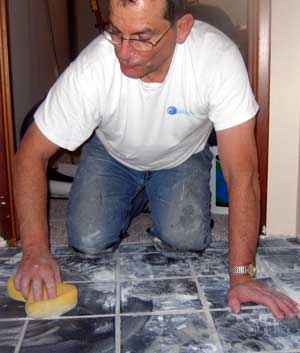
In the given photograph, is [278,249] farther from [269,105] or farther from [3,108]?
[3,108]

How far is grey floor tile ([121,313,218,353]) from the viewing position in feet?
3.23

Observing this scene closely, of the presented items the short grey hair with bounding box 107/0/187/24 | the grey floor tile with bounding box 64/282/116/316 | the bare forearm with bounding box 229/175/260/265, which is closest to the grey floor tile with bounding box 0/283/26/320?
the grey floor tile with bounding box 64/282/116/316

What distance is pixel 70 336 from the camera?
1.04 m

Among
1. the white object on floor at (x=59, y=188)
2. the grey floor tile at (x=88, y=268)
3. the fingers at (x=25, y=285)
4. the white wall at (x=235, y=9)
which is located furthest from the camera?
the white wall at (x=235, y=9)

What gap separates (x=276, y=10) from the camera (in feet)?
5.11

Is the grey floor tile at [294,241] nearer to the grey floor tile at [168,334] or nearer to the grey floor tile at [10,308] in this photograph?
the grey floor tile at [168,334]

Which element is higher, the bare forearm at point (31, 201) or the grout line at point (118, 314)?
the bare forearm at point (31, 201)

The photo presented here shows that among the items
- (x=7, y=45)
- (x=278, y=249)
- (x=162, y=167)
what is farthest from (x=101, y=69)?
(x=278, y=249)

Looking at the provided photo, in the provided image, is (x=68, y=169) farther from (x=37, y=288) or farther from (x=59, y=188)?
(x=37, y=288)

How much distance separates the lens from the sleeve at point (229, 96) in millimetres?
1178

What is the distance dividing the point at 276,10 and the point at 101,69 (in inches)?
27.6

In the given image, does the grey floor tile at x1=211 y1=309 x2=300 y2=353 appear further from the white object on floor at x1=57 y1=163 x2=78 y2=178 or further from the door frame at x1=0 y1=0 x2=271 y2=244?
the white object on floor at x1=57 y1=163 x2=78 y2=178

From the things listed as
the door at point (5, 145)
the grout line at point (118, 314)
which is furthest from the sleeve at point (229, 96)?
the door at point (5, 145)

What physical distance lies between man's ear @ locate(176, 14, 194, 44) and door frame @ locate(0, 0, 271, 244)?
1.50ft
